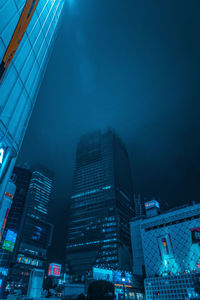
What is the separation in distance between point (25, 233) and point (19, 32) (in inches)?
6343

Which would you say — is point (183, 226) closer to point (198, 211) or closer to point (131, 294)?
point (198, 211)

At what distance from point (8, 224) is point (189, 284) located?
336ft

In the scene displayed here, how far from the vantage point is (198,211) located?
297 feet

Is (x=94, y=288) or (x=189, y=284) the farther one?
(x=189, y=284)

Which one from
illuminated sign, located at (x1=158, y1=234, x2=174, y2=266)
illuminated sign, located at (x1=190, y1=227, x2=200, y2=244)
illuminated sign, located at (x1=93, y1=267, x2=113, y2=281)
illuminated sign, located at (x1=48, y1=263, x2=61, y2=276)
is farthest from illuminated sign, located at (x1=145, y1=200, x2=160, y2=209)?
illuminated sign, located at (x1=48, y1=263, x2=61, y2=276)

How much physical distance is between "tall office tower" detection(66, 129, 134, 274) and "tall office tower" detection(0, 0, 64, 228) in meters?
130

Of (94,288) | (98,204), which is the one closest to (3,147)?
(94,288)

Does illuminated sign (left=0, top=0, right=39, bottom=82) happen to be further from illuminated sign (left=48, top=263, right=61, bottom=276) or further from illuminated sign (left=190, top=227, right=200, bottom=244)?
Result: illuminated sign (left=190, top=227, right=200, bottom=244)

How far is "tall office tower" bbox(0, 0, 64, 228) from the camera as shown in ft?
33.3

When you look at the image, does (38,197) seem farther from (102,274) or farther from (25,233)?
(102,274)

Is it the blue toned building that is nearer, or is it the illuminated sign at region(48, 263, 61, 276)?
the illuminated sign at region(48, 263, 61, 276)

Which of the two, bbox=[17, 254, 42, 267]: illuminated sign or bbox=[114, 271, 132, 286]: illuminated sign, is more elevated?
bbox=[17, 254, 42, 267]: illuminated sign

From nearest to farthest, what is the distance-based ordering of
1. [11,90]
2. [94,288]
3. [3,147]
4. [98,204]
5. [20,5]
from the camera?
1. [94,288]
2. [3,147]
3. [11,90]
4. [20,5]
5. [98,204]

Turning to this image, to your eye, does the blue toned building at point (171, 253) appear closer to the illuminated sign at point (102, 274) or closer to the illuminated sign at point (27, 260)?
the illuminated sign at point (102, 274)
